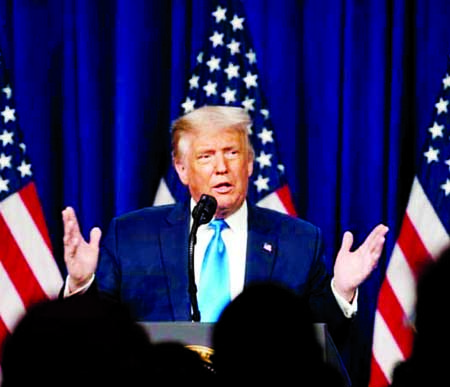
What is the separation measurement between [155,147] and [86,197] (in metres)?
0.44

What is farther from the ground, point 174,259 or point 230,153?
point 230,153

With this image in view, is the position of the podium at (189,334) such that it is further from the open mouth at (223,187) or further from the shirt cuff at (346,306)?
the open mouth at (223,187)

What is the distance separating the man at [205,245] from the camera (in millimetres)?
3551

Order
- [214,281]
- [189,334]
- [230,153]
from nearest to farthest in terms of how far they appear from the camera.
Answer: [189,334] → [214,281] → [230,153]

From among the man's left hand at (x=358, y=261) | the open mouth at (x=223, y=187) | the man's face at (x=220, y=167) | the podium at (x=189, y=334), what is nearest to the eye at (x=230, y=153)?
the man's face at (x=220, y=167)

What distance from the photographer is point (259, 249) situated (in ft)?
12.6

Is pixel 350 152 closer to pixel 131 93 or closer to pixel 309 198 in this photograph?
pixel 309 198

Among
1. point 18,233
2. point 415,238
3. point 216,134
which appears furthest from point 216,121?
point 18,233

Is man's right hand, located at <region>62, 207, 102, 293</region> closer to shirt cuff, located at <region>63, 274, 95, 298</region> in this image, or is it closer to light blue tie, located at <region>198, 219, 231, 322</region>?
shirt cuff, located at <region>63, 274, 95, 298</region>

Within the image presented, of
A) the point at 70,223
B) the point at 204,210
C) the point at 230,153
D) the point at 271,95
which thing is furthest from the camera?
the point at 271,95

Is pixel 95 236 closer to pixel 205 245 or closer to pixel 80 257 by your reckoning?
pixel 80 257

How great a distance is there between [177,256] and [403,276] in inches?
56.2

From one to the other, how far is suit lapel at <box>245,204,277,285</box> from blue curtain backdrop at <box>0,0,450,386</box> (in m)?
1.01

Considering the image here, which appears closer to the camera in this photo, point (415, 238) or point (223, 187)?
point (223, 187)
